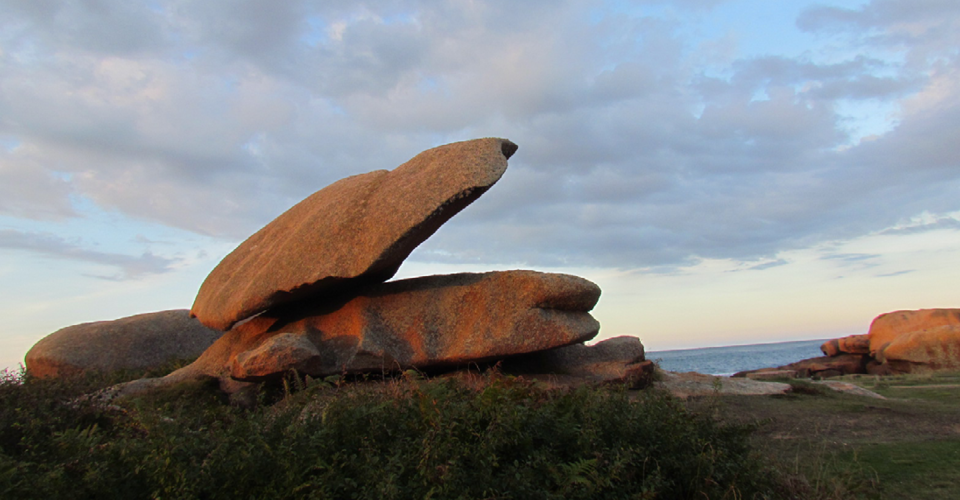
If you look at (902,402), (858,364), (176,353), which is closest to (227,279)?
(176,353)

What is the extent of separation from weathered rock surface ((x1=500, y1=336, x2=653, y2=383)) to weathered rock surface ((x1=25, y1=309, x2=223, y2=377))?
9.31 metres

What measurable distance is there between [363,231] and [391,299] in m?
1.62

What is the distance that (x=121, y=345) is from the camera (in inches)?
624

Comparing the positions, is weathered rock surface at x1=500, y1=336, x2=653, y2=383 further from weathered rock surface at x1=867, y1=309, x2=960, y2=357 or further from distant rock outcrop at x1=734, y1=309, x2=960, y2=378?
weathered rock surface at x1=867, y1=309, x2=960, y2=357

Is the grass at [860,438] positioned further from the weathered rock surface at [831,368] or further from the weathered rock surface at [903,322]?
the weathered rock surface at [903,322]

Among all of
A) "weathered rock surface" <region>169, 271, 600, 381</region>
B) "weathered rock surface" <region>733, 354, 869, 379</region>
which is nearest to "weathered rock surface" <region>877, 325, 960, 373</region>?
"weathered rock surface" <region>733, 354, 869, 379</region>

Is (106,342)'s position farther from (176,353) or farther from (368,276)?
(368,276)

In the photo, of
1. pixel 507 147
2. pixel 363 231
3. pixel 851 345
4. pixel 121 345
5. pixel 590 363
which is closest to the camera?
pixel 363 231

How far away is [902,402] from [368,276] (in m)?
A: 11.5

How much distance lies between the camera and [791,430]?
9.84 meters

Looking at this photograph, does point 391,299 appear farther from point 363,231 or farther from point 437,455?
point 437,455

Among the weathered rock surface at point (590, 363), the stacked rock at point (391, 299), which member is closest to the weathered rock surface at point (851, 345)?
the weathered rock surface at point (590, 363)

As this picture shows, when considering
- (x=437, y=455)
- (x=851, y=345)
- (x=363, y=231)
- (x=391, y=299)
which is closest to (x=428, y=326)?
(x=391, y=299)

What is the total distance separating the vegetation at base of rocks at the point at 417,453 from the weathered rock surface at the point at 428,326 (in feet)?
14.2
